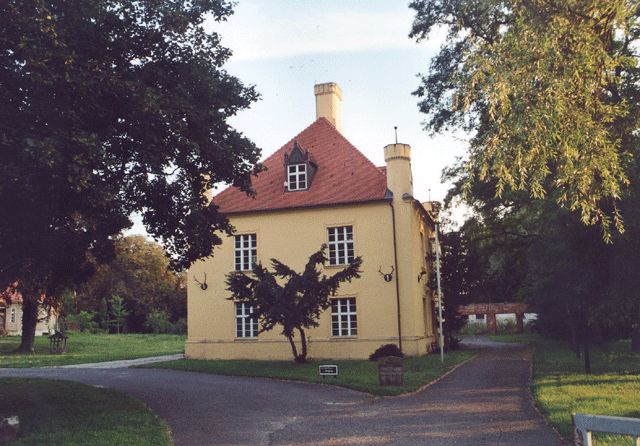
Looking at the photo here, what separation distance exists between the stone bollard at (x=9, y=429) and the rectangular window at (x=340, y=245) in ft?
62.3

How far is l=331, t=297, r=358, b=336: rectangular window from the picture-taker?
27.1 metres

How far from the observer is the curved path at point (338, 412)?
9.50 metres

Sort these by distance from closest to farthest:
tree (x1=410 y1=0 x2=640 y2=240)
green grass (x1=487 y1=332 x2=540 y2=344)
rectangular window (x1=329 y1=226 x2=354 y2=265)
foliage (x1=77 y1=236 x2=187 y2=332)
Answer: tree (x1=410 y1=0 x2=640 y2=240) < rectangular window (x1=329 y1=226 x2=354 y2=265) < green grass (x1=487 y1=332 x2=540 y2=344) < foliage (x1=77 y1=236 x2=187 y2=332)

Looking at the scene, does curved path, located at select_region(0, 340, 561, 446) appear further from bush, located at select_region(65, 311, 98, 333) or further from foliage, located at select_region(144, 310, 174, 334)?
foliage, located at select_region(144, 310, 174, 334)

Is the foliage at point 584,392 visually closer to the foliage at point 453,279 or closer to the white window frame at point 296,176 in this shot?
the foliage at point 453,279

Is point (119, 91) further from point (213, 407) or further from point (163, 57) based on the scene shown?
point (213, 407)

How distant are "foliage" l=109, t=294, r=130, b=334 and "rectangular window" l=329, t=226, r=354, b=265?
34.6 m

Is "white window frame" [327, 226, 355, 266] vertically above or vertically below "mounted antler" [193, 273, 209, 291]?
above

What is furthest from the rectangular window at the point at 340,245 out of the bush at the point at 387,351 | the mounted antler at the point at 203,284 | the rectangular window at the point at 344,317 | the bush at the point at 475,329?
the bush at the point at 475,329

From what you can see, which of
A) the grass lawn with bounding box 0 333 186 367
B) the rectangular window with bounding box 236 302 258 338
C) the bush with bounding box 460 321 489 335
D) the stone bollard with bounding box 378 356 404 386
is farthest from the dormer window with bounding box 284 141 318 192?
the bush with bounding box 460 321 489 335

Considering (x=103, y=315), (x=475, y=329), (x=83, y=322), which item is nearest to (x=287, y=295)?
(x=83, y=322)

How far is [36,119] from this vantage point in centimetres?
1103

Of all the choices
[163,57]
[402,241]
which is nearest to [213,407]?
[163,57]

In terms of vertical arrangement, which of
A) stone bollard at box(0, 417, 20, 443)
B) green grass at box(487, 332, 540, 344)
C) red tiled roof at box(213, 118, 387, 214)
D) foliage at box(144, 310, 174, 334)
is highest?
Result: red tiled roof at box(213, 118, 387, 214)
